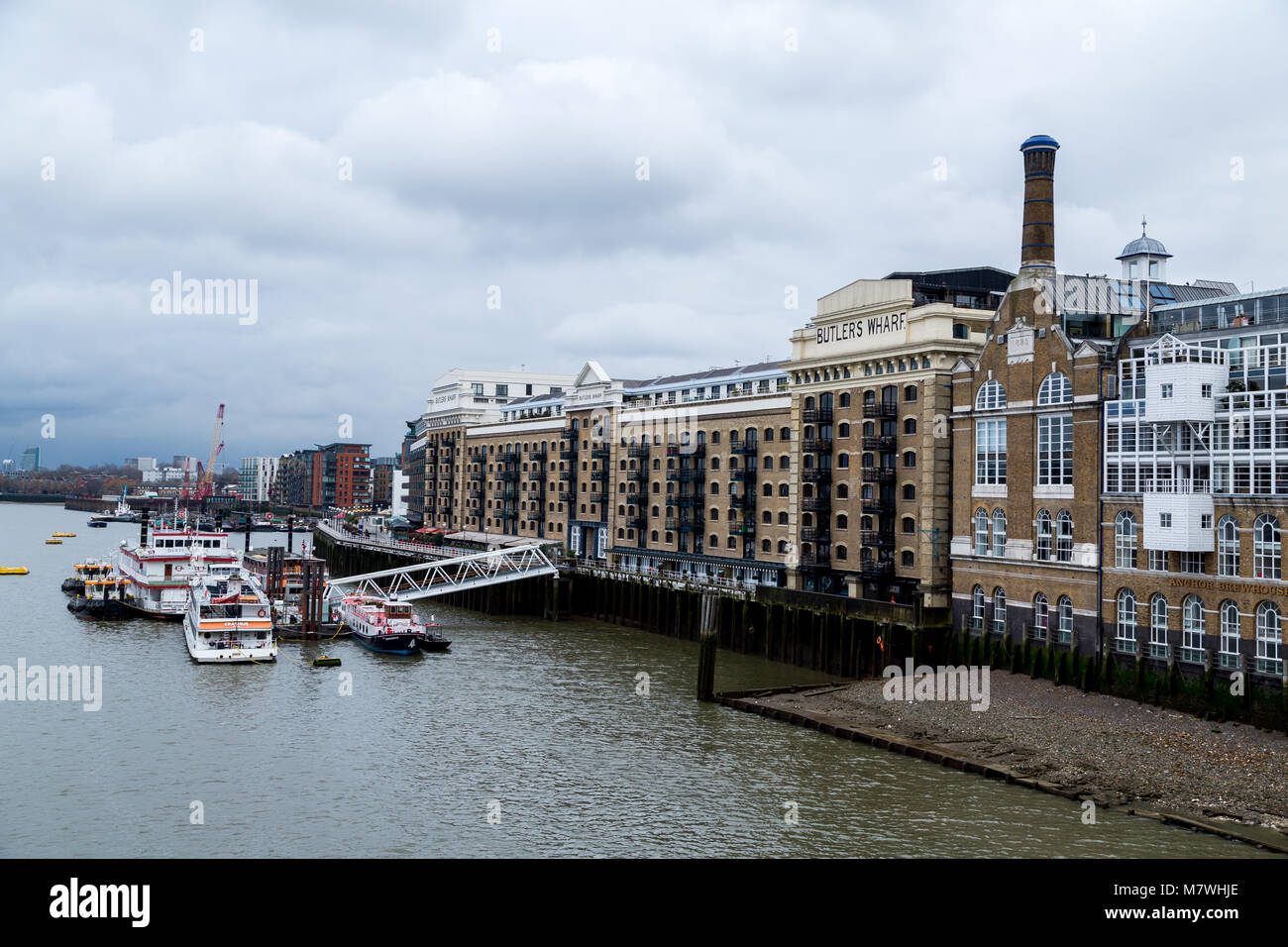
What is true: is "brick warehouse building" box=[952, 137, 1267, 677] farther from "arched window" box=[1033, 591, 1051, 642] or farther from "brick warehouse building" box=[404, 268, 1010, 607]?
"brick warehouse building" box=[404, 268, 1010, 607]

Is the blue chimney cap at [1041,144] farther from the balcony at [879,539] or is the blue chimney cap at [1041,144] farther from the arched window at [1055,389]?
the balcony at [879,539]

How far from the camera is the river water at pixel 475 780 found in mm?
30562

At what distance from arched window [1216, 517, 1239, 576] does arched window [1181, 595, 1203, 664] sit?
171 centimetres

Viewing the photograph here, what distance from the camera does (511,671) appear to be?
58.5 meters

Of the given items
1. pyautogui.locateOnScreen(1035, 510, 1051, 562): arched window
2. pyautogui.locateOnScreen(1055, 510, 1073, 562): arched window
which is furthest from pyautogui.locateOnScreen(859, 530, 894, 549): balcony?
pyautogui.locateOnScreen(1055, 510, 1073, 562): arched window

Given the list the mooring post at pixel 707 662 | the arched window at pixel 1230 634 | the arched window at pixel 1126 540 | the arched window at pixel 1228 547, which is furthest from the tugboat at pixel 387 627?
the arched window at pixel 1228 547

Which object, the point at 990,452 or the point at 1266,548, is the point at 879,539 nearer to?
the point at 990,452

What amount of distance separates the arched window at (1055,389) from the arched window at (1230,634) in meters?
12.1

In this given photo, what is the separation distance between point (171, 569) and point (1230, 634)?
6803cm

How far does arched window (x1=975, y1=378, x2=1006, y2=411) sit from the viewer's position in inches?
2192
